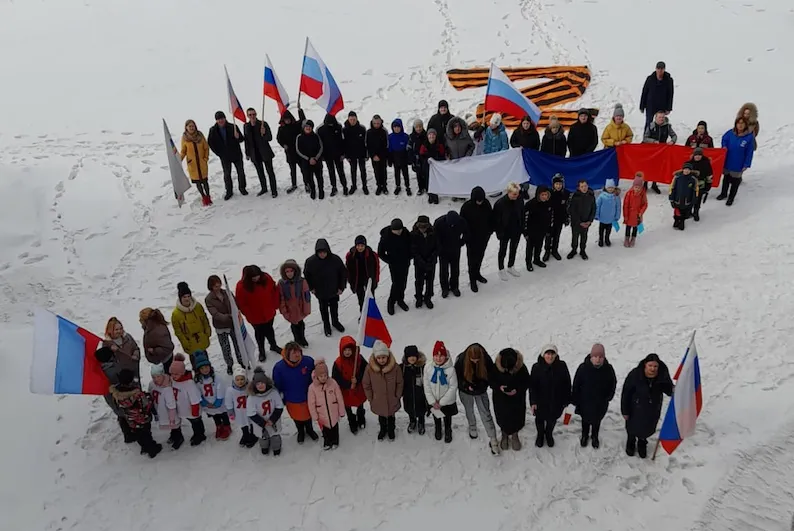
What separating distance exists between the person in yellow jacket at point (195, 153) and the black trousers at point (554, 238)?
732 centimetres

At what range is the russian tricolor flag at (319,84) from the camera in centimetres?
1473

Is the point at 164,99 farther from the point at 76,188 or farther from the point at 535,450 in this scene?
the point at 535,450

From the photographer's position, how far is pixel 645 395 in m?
7.92

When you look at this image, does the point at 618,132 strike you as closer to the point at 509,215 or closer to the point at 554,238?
the point at 554,238

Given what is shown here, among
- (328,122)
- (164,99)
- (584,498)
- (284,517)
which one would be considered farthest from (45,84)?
(584,498)

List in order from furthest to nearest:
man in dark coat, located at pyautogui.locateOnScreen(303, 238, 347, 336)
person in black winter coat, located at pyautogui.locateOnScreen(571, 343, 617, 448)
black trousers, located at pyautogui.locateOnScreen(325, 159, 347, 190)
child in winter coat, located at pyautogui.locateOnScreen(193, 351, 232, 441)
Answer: black trousers, located at pyautogui.locateOnScreen(325, 159, 347, 190), man in dark coat, located at pyautogui.locateOnScreen(303, 238, 347, 336), child in winter coat, located at pyautogui.locateOnScreen(193, 351, 232, 441), person in black winter coat, located at pyautogui.locateOnScreen(571, 343, 617, 448)

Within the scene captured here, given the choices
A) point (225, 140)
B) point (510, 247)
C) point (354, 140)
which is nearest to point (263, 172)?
point (225, 140)

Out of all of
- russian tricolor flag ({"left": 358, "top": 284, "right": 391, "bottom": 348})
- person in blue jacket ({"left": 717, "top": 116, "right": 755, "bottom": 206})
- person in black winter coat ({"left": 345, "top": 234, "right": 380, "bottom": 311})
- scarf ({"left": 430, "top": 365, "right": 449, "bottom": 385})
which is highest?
person in blue jacket ({"left": 717, "top": 116, "right": 755, "bottom": 206})

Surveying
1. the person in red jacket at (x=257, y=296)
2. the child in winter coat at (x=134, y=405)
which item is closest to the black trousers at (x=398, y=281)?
the person in red jacket at (x=257, y=296)

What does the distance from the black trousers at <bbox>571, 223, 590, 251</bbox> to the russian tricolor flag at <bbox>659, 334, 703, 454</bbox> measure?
14.8ft

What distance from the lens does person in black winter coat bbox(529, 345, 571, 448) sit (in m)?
8.02

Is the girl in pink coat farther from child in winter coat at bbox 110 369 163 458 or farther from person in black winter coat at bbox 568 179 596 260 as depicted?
person in black winter coat at bbox 568 179 596 260

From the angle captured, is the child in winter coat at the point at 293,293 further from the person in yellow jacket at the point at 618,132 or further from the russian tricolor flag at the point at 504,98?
the person in yellow jacket at the point at 618,132

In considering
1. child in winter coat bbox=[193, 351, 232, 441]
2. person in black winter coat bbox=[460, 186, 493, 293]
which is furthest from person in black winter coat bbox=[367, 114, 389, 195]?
child in winter coat bbox=[193, 351, 232, 441]
